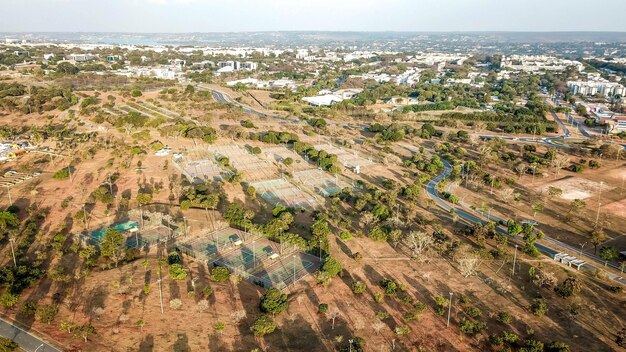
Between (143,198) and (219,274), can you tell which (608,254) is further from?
(143,198)

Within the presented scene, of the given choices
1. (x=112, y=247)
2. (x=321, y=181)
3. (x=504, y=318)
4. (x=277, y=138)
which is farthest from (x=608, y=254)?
(x=277, y=138)

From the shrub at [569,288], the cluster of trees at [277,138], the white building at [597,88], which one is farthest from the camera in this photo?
the white building at [597,88]

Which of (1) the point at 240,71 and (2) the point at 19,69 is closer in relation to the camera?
(2) the point at 19,69

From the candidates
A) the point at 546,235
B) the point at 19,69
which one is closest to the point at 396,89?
the point at 546,235

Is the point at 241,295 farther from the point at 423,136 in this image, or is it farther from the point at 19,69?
the point at 19,69

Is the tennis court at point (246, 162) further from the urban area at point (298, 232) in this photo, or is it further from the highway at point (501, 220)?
the highway at point (501, 220)

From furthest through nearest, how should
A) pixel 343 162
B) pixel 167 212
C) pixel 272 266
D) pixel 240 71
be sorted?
pixel 240 71 → pixel 343 162 → pixel 167 212 → pixel 272 266

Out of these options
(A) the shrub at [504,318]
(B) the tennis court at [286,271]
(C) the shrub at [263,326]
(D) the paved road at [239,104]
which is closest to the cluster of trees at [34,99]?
(D) the paved road at [239,104]

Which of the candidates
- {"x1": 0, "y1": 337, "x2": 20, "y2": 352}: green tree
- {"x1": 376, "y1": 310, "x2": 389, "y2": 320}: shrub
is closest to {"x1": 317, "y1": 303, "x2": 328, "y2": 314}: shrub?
{"x1": 376, "y1": 310, "x2": 389, "y2": 320}: shrub
